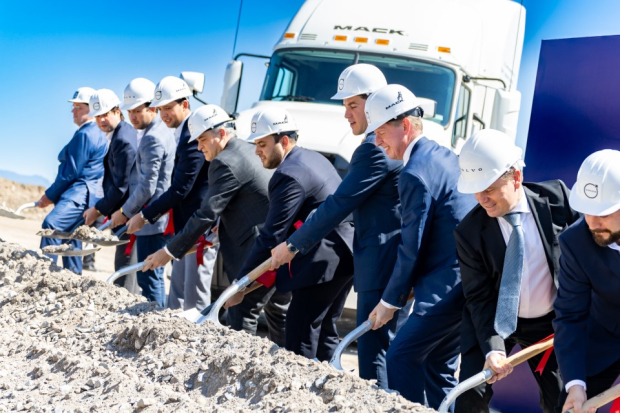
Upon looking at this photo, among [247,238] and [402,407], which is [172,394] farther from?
[247,238]

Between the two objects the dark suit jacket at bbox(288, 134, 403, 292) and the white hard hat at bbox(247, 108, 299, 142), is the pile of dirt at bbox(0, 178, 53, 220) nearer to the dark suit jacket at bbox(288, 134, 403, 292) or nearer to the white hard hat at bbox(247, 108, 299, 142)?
the white hard hat at bbox(247, 108, 299, 142)

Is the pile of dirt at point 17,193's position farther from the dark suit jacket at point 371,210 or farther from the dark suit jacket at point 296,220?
the dark suit jacket at point 371,210

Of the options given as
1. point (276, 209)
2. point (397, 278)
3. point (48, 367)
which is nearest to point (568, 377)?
point (397, 278)

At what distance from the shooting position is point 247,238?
6301mm

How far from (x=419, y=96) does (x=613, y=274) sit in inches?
201

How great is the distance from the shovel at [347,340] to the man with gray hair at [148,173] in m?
2.98

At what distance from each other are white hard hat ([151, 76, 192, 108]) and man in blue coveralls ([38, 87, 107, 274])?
4.80ft

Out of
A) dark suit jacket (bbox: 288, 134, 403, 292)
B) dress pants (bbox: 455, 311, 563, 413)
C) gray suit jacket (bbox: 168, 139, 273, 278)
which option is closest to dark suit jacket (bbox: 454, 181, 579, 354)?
dress pants (bbox: 455, 311, 563, 413)

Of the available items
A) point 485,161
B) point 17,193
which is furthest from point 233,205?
→ point 17,193

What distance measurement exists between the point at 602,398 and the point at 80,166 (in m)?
5.88

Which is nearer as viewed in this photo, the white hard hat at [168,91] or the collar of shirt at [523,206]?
the collar of shirt at [523,206]

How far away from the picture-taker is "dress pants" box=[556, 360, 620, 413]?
408 centimetres

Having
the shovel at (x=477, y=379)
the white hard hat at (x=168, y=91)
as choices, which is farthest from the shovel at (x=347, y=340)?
the white hard hat at (x=168, y=91)

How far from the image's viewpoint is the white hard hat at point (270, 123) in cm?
584
